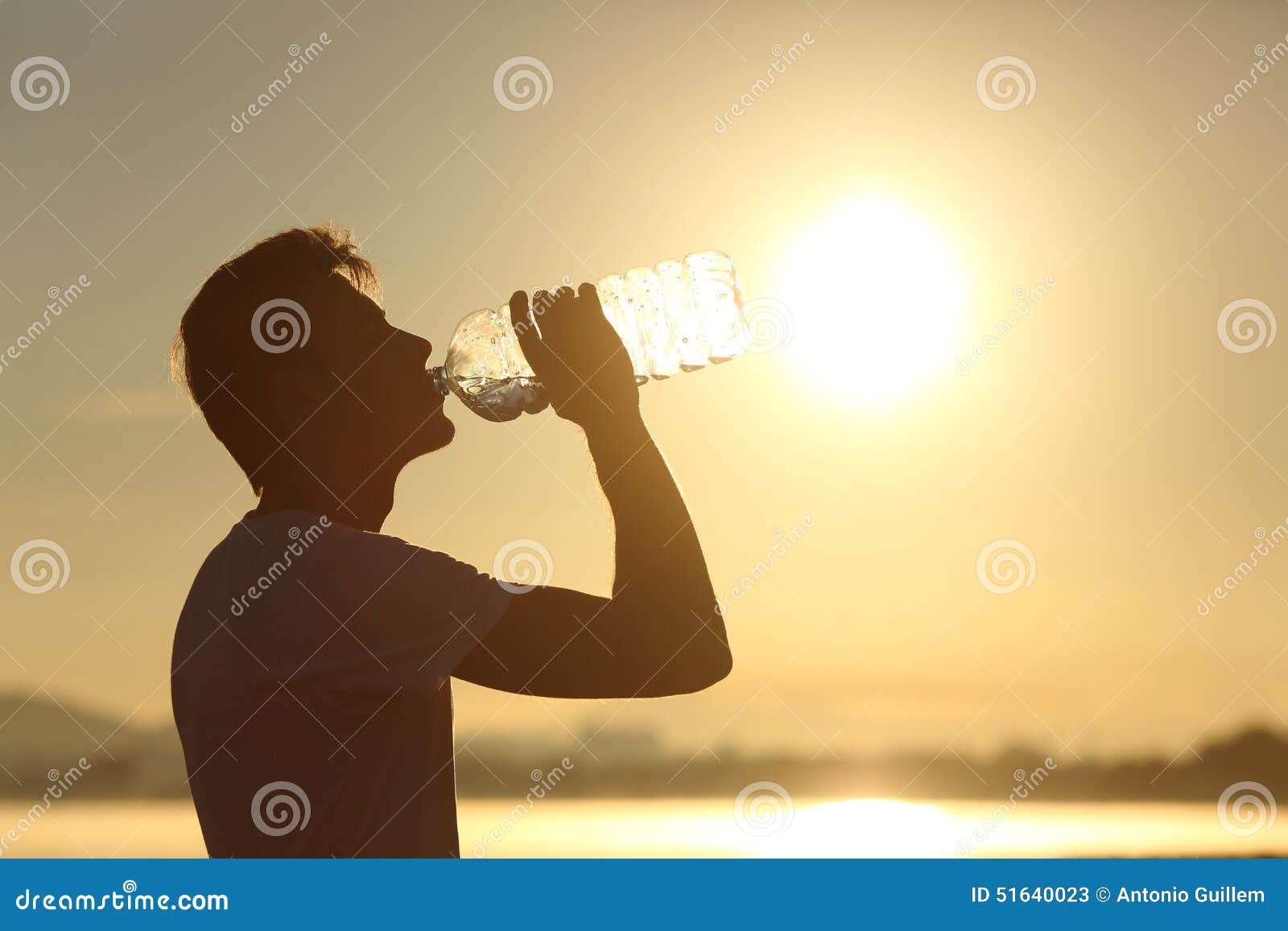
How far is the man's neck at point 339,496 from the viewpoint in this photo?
215cm

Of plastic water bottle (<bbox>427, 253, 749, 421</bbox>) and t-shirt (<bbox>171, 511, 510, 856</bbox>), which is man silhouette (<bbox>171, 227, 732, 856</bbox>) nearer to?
t-shirt (<bbox>171, 511, 510, 856</bbox>)

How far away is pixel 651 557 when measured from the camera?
2125 mm

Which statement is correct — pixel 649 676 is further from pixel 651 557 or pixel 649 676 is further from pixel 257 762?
pixel 257 762

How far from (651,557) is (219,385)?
0.89 m

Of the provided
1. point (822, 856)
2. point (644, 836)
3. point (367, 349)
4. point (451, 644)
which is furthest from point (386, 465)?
point (644, 836)

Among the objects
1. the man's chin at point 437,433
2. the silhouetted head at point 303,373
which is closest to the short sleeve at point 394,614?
the silhouetted head at point 303,373

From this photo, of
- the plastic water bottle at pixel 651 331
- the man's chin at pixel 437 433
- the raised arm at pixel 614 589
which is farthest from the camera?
the plastic water bottle at pixel 651 331

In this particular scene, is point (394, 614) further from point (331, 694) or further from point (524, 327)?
point (524, 327)
